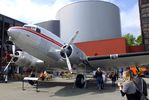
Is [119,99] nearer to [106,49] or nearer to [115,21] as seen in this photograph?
[106,49]

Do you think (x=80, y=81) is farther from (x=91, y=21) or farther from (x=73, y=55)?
(x=91, y=21)

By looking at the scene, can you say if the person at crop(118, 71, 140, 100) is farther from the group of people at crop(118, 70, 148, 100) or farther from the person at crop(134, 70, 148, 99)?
the person at crop(134, 70, 148, 99)

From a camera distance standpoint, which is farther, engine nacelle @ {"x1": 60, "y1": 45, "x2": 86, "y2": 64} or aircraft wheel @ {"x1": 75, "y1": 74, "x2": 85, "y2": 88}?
aircraft wheel @ {"x1": 75, "y1": 74, "x2": 85, "y2": 88}

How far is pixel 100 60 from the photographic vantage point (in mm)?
15633

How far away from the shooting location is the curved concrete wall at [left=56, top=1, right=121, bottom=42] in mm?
48219

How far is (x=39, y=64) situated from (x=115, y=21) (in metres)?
37.6

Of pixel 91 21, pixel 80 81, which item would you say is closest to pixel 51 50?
pixel 80 81

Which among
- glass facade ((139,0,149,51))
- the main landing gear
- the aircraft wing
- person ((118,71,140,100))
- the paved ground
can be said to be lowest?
the paved ground

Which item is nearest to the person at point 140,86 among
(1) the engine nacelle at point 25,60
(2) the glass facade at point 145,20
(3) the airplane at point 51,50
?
(3) the airplane at point 51,50

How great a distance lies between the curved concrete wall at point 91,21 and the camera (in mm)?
48219

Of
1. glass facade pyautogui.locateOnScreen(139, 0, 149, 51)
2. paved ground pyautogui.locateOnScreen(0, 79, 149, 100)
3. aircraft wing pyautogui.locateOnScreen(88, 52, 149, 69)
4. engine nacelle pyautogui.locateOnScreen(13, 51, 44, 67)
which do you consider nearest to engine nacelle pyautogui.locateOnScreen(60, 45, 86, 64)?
aircraft wing pyautogui.locateOnScreen(88, 52, 149, 69)

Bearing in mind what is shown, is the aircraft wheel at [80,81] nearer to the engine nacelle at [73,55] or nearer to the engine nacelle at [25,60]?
the engine nacelle at [73,55]

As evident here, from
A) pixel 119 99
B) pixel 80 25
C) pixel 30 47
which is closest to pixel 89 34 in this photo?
pixel 80 25

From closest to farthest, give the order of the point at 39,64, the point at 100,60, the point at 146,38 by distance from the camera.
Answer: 1. the point at 100,60
2. the point at 39,64
3. the point at 146,38
